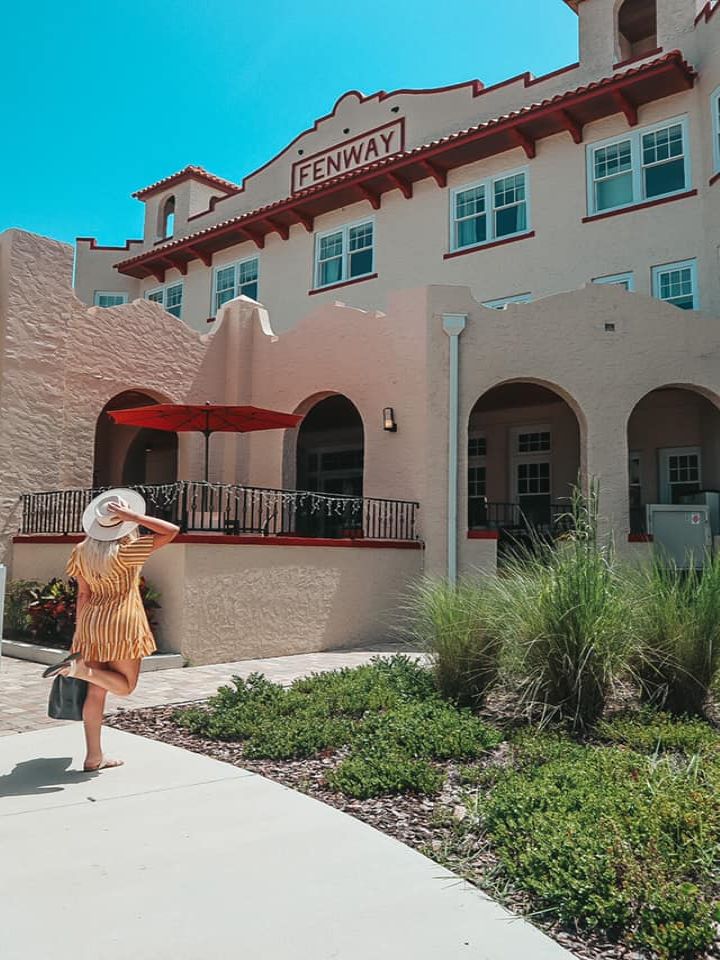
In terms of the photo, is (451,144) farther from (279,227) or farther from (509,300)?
(279,227)

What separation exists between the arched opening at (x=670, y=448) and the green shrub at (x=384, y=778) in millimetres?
11556

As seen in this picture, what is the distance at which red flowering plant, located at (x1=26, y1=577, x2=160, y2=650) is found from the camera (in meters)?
11.1

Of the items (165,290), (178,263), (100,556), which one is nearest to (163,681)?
(100,556)

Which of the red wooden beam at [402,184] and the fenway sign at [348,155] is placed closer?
the red wooden beam at [402,184]

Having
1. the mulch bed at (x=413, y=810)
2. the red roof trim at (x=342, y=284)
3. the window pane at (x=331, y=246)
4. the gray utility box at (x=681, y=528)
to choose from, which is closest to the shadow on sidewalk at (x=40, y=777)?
the mulch bed at (x=413, y=810)

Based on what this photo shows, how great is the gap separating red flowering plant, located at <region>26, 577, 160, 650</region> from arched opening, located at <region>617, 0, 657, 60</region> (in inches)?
573

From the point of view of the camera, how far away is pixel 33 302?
517 inches

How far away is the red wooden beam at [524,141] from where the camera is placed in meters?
16.4

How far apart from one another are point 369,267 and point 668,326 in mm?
7431

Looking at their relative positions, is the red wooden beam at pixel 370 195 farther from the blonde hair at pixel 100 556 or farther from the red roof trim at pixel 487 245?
the blonde hair at pixel 100 556

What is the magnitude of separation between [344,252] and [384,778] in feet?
52.8

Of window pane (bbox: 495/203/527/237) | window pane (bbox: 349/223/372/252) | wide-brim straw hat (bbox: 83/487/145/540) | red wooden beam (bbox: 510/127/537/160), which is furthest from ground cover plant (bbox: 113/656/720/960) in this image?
window pane (bbox: 349/223/372/252)

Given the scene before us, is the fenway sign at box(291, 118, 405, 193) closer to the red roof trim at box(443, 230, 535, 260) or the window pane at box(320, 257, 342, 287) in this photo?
the window pane at box(320, 257, 342, 287)

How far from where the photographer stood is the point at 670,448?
54.0 ft
